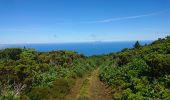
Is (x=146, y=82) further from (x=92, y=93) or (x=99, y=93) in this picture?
(x=92, y=93)

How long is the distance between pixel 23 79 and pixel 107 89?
9.31 meters

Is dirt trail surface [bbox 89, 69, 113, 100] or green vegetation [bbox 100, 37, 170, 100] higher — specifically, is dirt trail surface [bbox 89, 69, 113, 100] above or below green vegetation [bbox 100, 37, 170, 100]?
below

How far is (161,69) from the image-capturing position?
101 ft

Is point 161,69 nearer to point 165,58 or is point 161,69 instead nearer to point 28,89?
point 165,58

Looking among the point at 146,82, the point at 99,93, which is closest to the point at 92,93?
the point at 99,93

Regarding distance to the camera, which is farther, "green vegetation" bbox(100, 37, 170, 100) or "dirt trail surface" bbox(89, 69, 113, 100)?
"dirt trail surface" bbox(89, 69, 113, 100)

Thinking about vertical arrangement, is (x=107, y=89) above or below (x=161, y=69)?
below

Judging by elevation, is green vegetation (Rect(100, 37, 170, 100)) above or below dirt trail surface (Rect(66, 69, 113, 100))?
above

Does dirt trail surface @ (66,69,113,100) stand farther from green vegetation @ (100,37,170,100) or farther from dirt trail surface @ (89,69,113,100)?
green vegetation @ (100,37,170,100)

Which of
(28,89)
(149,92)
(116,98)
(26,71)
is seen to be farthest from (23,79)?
(149,92)

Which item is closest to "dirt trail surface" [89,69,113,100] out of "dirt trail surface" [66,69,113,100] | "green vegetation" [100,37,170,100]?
"dirt trail surface" [66,69,113,100]

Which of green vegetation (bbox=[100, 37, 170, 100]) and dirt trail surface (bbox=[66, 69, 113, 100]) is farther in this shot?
dirt trail surface (bbox=[66, 69, 113, 100])

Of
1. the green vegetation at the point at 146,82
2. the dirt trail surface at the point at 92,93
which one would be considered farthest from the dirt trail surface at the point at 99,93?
the green vegetation at the point at 146,82

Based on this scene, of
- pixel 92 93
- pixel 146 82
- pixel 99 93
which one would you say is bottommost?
pixel 99 93
